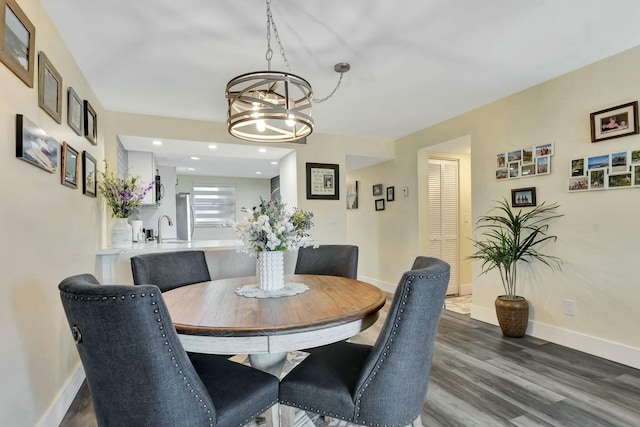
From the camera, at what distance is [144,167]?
14.4ft

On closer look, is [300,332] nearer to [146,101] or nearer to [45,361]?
[45,361]

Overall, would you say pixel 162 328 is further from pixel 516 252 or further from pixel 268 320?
pixel 516 252

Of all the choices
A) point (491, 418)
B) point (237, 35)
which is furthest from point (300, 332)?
point (237, 35)

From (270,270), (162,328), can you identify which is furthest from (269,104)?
(162,328)

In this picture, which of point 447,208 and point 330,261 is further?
point 447,208

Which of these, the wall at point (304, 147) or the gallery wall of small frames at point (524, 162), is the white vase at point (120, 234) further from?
the gallery wall of small frames at point (524, 162)

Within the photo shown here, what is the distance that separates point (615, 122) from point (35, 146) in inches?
151

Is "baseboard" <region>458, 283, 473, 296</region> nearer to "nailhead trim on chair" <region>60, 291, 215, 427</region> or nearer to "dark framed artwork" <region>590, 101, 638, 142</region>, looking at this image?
"dark framed artwork" <region>590, 101, 638, 142</region>

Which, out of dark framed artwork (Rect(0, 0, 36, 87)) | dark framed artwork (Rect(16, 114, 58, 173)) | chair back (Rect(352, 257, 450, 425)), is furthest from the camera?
dark framed artwork (Rect(16, 114, 58, 173))

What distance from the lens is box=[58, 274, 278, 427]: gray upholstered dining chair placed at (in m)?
0.92

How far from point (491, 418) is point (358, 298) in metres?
1.05

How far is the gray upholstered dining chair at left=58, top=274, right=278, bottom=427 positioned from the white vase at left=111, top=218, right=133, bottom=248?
2463 millimetres

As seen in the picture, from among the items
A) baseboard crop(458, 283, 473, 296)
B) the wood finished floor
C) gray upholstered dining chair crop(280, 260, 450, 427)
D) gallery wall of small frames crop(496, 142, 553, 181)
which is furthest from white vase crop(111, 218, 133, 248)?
baseboard crop(458, 283, 473, 296)

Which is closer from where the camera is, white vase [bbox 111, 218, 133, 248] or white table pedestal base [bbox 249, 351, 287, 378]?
white table pedestal base [bbox 249, 351, 287, 378]
